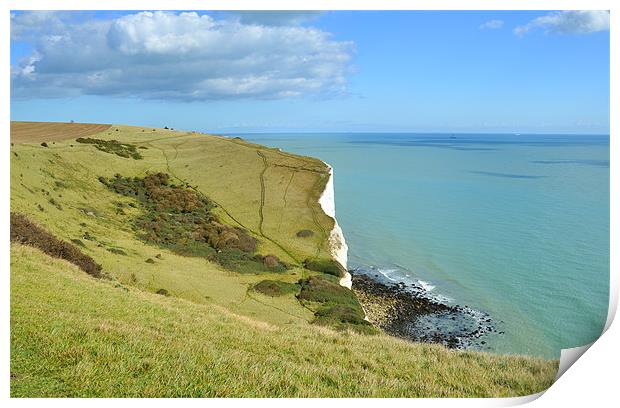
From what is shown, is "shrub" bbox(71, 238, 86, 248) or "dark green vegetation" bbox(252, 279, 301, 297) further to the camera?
"dark green vegetation" bbox(252, 279, 301, 297)

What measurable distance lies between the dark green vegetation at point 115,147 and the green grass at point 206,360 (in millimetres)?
24868

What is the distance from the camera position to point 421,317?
2473 cm

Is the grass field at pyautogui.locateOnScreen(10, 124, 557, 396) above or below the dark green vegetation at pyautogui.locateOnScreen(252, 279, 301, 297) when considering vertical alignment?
above

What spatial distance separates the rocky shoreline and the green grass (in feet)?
40.6

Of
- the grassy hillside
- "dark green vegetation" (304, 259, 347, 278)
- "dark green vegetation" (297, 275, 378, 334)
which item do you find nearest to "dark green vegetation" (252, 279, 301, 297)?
"dark green vegetation" (297, 275, 378, 334)

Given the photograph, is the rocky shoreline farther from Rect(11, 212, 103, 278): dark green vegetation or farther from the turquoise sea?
Rect(11, 212, 103, 278): dark green vegetation

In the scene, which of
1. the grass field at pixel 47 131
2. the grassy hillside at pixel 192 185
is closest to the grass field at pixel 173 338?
the grassy hillside at pixel 192 185

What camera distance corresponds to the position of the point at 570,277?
27.0 meters

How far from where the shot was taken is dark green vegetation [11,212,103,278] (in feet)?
46.0

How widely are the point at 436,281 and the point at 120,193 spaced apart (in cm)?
1923

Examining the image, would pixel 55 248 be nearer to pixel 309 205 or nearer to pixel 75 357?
pixel 75 357

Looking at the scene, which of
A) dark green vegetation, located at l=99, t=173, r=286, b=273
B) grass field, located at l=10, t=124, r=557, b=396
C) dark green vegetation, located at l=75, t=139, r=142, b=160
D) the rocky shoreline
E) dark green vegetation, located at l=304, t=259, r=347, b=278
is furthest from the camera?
dark green vegetation, located at l=75, t=139, r=142, b=160

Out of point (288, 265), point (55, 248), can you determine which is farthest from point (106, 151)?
point (55, 248)

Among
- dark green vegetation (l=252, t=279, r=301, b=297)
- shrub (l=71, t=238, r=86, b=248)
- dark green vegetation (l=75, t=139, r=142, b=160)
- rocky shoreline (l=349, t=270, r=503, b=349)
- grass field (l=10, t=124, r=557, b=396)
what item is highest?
dark green vegetation (l=75, t=139, r=142, b=160)
